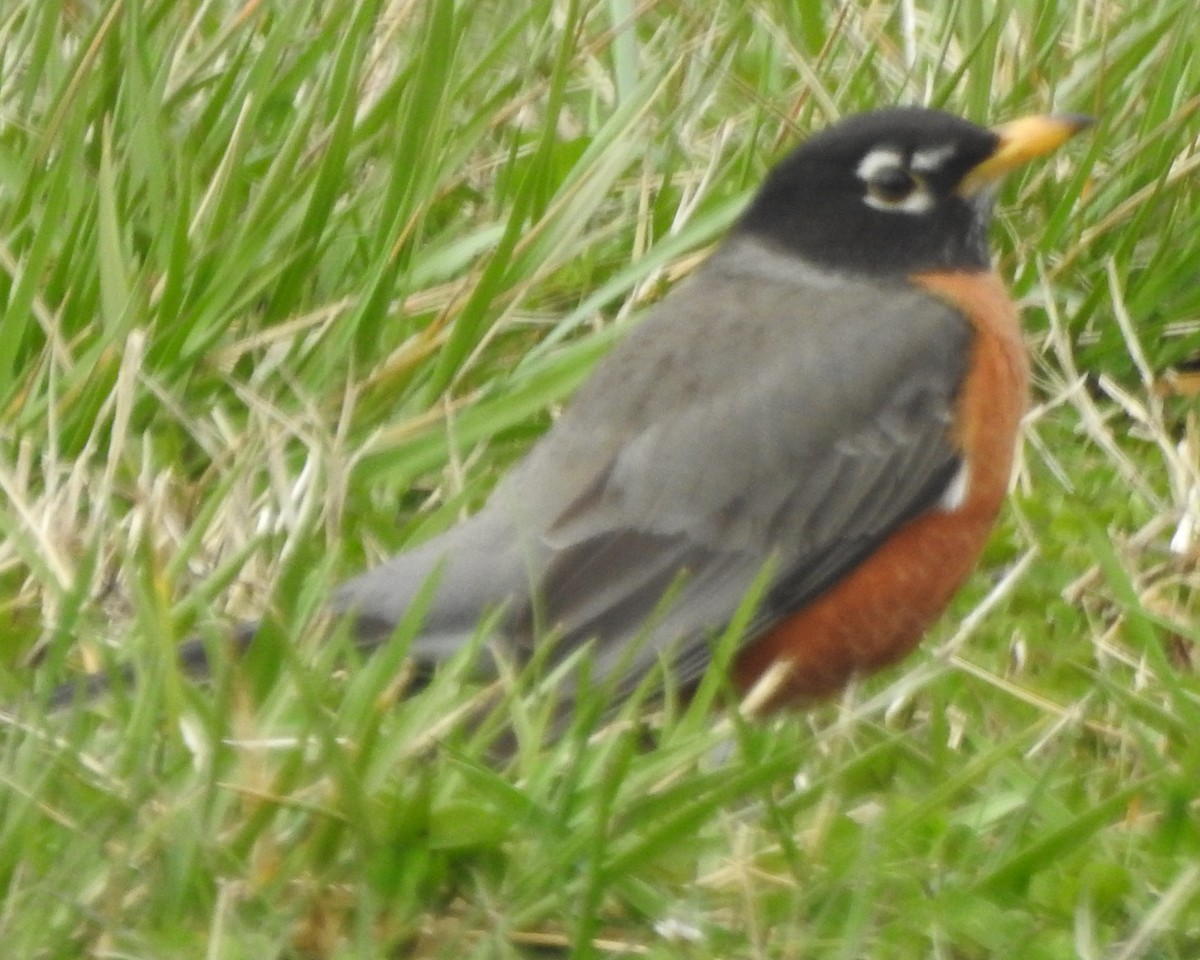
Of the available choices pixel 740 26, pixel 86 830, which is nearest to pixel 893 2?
pixel 740 26

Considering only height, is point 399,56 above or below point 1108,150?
above

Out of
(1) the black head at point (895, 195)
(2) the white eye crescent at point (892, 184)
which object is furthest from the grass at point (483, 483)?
(2) the white eye crescent at point (892, 184)

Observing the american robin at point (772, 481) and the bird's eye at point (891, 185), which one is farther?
the bird's eye at point (891, 185)

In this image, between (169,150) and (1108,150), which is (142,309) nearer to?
(169,150)

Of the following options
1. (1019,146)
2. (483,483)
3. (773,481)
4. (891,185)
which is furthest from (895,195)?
(483,483)

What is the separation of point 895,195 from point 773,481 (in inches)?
29.9

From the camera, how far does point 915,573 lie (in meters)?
3.80

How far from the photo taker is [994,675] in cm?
356

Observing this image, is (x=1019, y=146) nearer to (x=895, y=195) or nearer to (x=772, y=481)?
(x=895, y=195)

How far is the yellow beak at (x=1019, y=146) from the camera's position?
13.9ft

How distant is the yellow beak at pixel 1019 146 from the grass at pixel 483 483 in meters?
0.34

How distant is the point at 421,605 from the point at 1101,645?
4.27 ft

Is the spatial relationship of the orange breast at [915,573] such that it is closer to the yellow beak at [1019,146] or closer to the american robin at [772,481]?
the american robin at [772,481]

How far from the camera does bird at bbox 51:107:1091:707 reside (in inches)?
139
